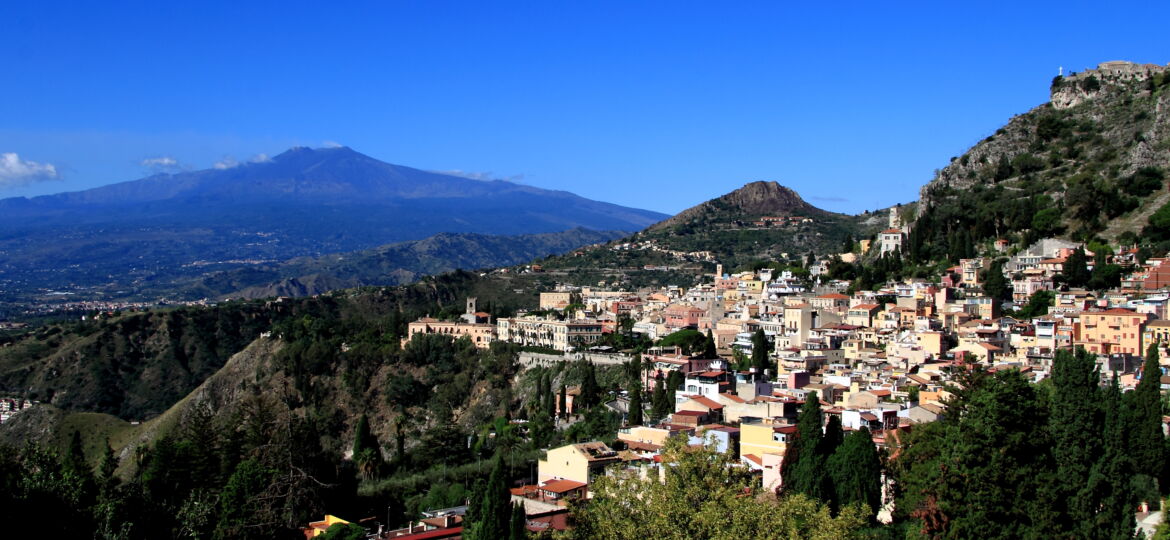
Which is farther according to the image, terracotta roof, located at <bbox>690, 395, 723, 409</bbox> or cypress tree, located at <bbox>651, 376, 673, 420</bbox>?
cypress tree, located at <bbox>651, 376, 673, 420</bbox>

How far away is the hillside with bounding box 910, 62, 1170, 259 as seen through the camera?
2203 inches

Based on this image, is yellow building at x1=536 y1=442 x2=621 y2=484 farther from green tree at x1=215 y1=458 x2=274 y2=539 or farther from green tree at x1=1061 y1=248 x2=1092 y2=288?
green tree at x1=1061 y1=248 x2=1092 y2=288

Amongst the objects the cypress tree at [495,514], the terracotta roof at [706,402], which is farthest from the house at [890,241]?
the cypress tree at [495,514]

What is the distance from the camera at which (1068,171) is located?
6600cm

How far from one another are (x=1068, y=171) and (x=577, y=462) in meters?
47.0

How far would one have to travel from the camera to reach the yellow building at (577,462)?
99.7 ft

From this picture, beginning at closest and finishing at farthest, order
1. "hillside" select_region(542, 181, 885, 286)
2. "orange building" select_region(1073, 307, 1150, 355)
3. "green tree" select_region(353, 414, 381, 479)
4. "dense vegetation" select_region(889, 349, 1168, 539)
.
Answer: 1. "dense vegetation" select_region(889, 349, 1168, 539)
2. "orange building" select_region(1073, 307, 1150, 355)
3. "green tree" select_region(353, 414, 381, 479)
4. "hillside" select_region(542, 181, 885, 286)

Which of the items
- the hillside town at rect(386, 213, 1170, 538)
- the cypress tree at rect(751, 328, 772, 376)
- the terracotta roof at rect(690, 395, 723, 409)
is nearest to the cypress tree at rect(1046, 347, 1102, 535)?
the hillside town at rect(386, 213, 1170, 538)

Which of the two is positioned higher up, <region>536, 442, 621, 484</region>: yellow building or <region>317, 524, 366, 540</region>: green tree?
<region>536, 442, 621, 484</region>: yellow building

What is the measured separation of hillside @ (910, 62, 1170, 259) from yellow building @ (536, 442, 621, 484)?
106 ft

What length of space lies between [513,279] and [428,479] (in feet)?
199

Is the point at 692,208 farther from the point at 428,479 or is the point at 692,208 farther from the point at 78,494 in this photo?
the point at 78,494

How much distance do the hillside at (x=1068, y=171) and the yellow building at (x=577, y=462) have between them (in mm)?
32174

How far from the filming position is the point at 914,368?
127ft
